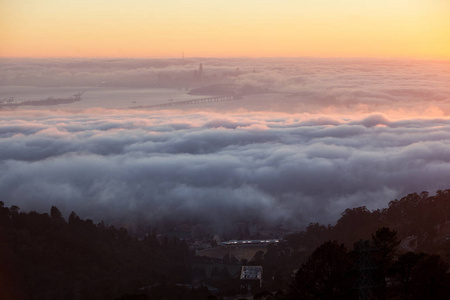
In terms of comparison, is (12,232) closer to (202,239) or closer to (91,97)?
(202,239)

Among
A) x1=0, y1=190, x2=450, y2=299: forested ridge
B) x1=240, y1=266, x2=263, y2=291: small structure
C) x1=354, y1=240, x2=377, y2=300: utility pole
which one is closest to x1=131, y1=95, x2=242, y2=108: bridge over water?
x1=0, y1=190, x2=450, y2=299: forested ridge

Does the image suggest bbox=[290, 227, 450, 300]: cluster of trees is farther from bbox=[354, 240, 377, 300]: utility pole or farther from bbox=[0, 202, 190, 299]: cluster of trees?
bbox=[0, 202, 190, 299]: cluster of trees

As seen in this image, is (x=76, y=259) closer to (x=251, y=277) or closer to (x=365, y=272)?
(x=251, y=277)

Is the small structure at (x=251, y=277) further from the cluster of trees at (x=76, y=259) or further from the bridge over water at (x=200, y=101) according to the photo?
the bridge over water at (x=200, y=101)

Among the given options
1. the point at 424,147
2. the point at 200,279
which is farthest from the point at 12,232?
the point at 424,147

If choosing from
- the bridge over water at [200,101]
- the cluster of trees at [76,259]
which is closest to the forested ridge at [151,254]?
the cluster of trees at [76,259]

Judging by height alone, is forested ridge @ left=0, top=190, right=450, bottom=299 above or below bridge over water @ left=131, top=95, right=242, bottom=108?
below
